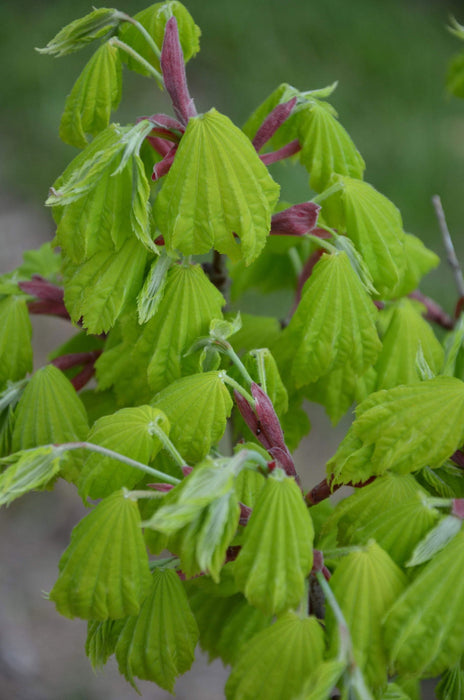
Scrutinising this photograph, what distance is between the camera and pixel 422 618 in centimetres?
56

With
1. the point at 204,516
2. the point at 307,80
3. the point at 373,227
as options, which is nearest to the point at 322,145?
the point at 373,227

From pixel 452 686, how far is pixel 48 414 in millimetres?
498

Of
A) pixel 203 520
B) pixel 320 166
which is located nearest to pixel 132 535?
pixel 203 520

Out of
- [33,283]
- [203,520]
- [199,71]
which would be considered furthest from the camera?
[199,71]

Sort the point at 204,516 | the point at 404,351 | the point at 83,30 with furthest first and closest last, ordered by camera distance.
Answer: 1. the point at 404,351
2. the point at 83,30
3. the point at 204,516

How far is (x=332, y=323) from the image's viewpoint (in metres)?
0.76

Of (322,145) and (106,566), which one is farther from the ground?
(322,145)

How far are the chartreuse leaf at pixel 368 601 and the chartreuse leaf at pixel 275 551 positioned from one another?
0.14ft

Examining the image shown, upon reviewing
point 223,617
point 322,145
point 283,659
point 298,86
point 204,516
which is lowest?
point 223,617

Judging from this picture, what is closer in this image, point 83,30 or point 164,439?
point 164,439

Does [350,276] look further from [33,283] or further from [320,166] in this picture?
[33,283]

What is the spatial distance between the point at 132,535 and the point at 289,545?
13cm

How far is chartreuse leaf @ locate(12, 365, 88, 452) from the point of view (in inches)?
31.1

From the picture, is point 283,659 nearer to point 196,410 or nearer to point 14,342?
point 196,410
